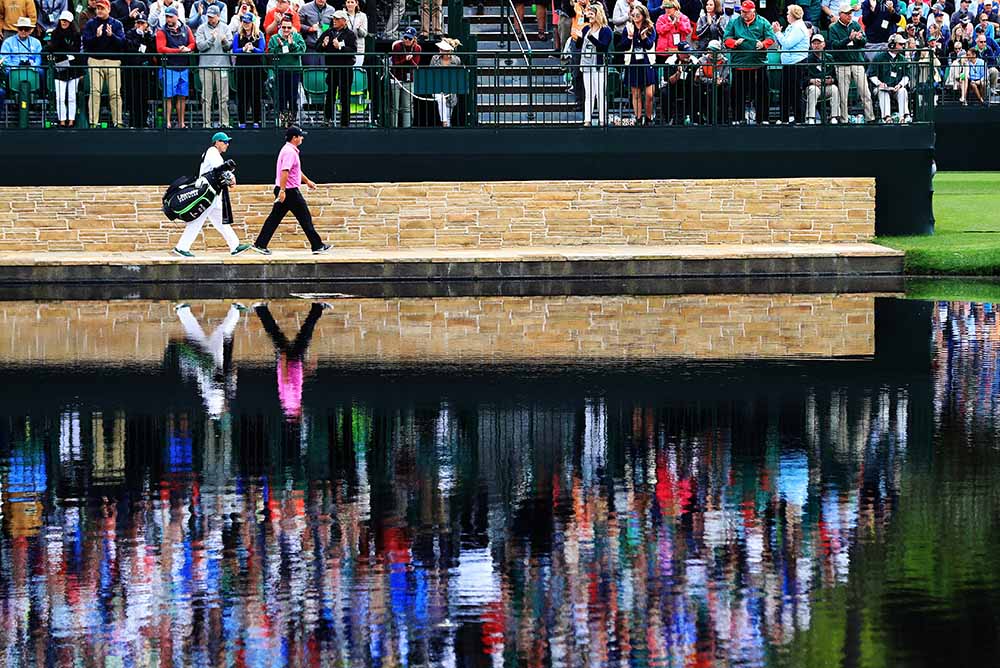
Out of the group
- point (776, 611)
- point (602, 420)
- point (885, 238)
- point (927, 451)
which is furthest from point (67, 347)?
Answer: point (885, 238)

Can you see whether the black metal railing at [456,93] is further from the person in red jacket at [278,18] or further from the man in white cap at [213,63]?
the person in red jacket at [278,18]

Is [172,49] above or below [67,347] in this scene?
above

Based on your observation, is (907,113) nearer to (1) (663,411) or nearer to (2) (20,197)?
(2) (20,197)

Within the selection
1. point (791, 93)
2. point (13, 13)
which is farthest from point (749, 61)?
point (13, 13)

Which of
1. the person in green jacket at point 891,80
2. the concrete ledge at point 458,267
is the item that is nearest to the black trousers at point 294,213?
the concrete ledge at point 458,267

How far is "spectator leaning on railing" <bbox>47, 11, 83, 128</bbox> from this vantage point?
27.1 m

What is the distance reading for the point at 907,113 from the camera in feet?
90.8

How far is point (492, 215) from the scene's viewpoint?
2672 centimetres

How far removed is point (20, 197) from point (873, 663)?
67.5ft

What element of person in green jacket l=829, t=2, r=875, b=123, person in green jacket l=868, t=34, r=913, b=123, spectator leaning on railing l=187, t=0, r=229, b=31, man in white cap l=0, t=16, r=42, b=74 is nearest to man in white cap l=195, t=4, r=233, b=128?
spectator leaning on railing l=187, t=0, r=229, b=31

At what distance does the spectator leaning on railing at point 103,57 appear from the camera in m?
26.9

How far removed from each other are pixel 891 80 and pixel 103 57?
10.3m

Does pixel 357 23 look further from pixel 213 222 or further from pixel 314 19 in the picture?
pixel 213 222

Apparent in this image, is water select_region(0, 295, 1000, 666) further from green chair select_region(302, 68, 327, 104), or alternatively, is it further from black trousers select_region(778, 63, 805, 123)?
black trousers select_region(778, 63, 805, 123)
